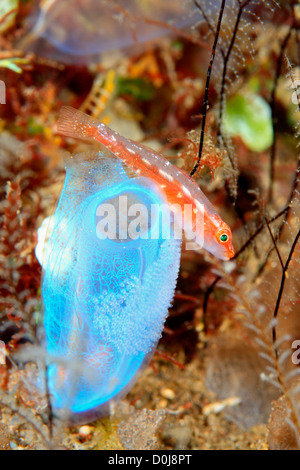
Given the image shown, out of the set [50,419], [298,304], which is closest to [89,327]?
[50,419]

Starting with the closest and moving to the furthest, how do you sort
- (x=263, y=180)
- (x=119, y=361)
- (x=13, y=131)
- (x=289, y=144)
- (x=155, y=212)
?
(x=155, y=212)
(x=119, y=361)
(x=13, y=131)
(x=263, y=180)
(x=289, y=144)

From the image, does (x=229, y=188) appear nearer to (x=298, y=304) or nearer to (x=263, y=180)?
(x=298, y=304)

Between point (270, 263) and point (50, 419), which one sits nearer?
point (50, 419)

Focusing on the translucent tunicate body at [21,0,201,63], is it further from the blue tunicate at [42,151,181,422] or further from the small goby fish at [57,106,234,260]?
the blue tunicate at [42,151,181,422]

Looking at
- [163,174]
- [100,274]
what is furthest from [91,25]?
[100,274]

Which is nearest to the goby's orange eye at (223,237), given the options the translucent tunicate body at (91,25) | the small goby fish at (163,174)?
the small goby fish at (163,174)

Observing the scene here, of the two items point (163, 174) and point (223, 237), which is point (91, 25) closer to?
point (163, 174)

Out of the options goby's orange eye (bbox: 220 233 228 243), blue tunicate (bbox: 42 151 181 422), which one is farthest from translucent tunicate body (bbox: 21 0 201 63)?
goby's orange eye (bbox: 220 233 228 243)
